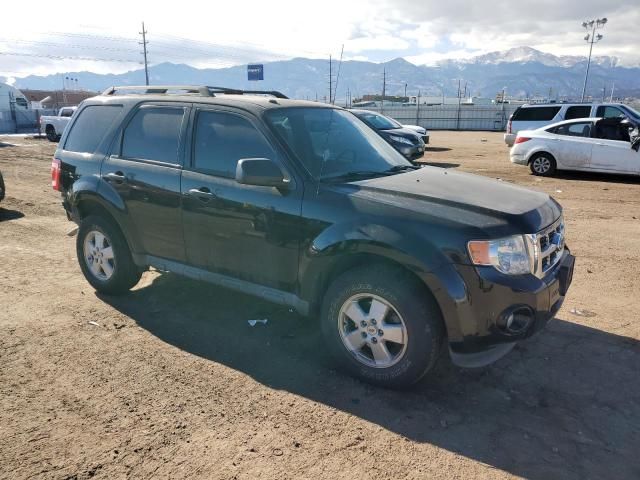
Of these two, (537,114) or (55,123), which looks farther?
(55,123)

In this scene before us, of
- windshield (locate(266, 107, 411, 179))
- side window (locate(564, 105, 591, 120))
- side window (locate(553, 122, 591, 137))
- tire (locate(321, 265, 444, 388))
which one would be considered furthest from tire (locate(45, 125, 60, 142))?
tire (locate(321, 265, 444, 388))

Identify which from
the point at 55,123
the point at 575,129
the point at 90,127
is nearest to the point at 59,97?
the point at 55,123

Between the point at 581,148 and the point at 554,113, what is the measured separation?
4666 mm

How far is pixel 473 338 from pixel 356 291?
0.81m

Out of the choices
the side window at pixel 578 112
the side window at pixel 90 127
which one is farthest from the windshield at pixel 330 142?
the side window at pixel 578 112

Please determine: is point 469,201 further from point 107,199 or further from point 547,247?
point 107,199

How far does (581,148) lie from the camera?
12.7m

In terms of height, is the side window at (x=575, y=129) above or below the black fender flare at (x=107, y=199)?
above

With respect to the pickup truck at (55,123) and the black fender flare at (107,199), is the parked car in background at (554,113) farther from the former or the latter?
the pickup truck at (55,123)

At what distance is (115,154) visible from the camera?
189 inches

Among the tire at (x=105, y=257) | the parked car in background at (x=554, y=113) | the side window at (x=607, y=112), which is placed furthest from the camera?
the parked car in background at (x=554, y=113)

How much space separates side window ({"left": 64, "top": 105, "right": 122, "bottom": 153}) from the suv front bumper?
377 cm

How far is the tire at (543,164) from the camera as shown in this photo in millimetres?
13250

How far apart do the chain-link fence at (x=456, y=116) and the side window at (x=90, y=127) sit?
133 ft
